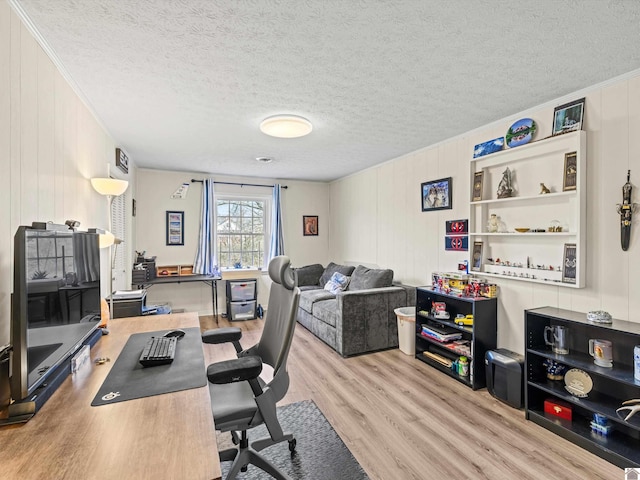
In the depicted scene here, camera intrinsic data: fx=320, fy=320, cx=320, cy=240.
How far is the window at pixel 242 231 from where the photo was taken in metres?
5.59

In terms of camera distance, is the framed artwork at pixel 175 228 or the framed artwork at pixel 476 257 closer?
the framed artwork at pixel 476 257

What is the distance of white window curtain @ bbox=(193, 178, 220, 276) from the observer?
5223 mm

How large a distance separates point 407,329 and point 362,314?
534mm

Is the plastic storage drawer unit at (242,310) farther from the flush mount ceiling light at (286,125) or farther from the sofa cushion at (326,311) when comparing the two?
the flush mount ceiling light at (286,125)

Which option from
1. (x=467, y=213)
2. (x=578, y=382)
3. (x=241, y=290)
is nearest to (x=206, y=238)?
(x=241, y=290)

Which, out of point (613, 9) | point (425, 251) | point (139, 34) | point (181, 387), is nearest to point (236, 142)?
point (139, 34)

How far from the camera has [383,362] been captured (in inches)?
135

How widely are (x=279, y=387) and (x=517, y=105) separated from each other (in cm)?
279

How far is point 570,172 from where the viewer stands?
238 cm

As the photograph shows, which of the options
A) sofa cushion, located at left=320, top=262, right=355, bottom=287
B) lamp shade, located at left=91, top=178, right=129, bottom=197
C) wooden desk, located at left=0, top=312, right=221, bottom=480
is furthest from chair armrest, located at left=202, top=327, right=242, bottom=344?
sofa cushion, located at left=320, top=262, right=355, bottom=287

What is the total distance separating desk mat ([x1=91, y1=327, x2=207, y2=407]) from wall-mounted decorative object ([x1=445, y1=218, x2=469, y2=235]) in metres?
2.79

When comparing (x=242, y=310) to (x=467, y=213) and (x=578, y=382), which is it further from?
(x=578, y=382)

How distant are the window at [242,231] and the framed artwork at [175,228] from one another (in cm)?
59

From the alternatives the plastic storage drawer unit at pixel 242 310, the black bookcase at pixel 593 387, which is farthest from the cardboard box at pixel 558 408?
the plastic storage drawer unit at pixel 242 310
